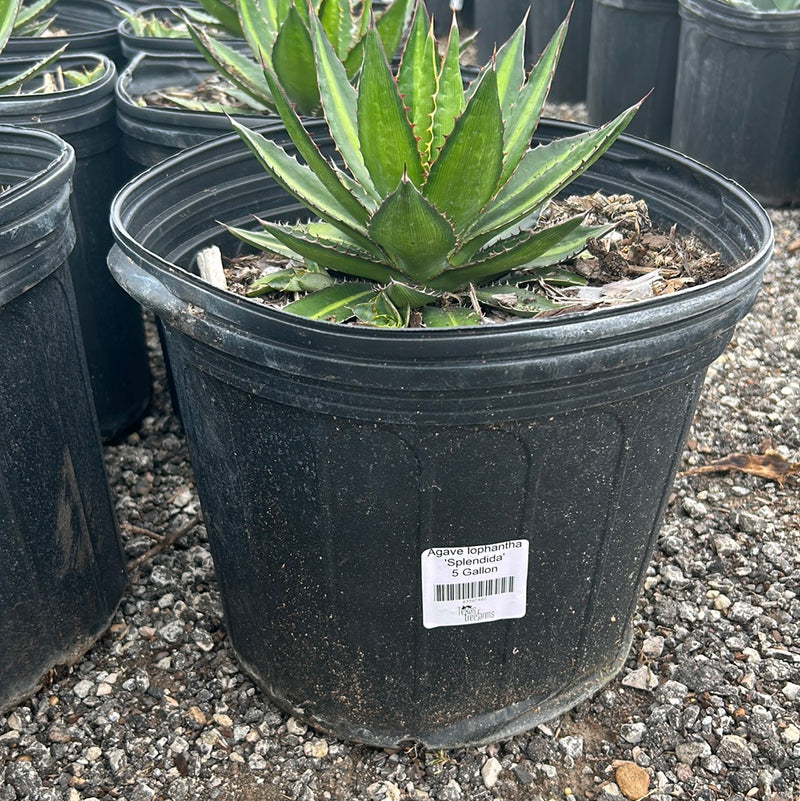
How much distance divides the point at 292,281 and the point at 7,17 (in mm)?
1158

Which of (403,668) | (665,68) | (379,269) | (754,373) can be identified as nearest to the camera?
(379,269)

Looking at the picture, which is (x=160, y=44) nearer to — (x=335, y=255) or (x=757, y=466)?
(x=335, y=255)

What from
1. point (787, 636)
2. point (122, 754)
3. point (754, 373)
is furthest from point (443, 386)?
point (754, 373)

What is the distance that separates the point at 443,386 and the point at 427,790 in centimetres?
71

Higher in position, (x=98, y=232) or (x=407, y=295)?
(x=407, y=295)

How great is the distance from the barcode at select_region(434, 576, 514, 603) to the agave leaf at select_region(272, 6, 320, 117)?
3.16ft

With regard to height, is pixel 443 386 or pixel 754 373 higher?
pixel 443 386

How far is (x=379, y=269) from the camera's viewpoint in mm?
1256

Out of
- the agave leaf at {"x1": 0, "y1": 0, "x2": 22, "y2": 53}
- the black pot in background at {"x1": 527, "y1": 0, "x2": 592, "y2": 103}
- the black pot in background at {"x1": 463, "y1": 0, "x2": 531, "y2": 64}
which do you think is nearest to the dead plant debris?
the agave leaf at {"x1": 0, "y1": 0, "x2": 22, "y2": 53}

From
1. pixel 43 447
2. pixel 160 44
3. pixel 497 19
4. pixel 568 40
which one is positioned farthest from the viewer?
pixel 497 19

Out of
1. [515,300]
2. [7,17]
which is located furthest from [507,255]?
[7,17]

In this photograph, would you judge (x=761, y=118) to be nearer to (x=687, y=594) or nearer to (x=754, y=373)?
(x=754, y=373)

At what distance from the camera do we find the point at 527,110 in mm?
1299

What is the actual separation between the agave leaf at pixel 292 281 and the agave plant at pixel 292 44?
480mm
